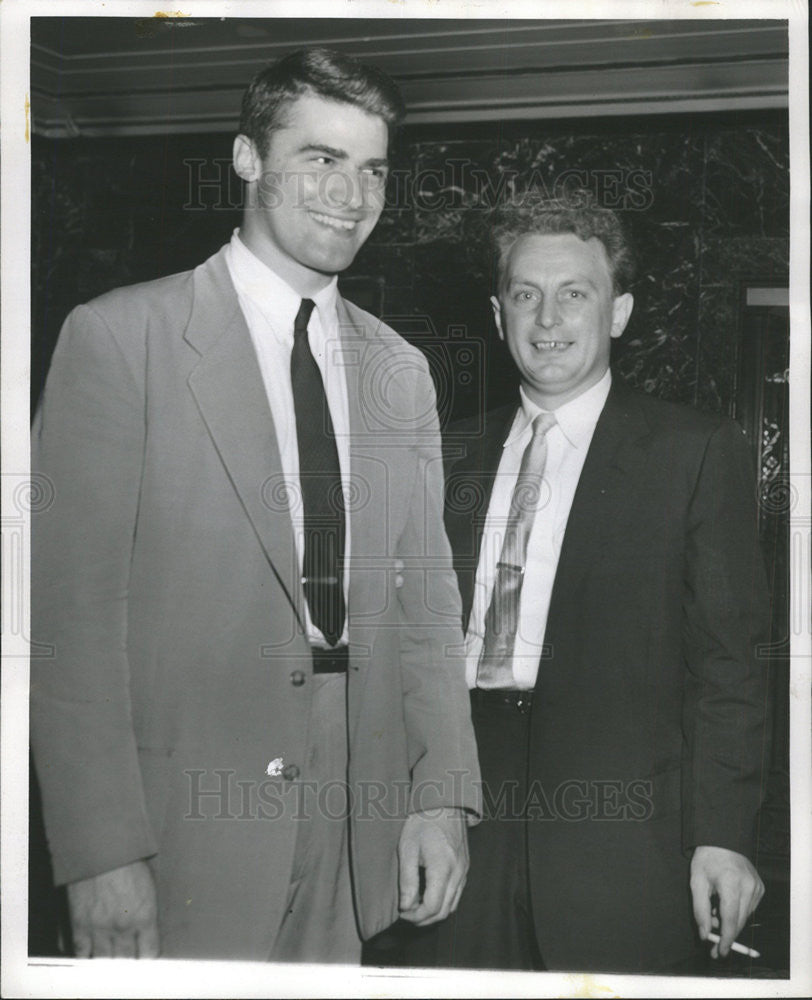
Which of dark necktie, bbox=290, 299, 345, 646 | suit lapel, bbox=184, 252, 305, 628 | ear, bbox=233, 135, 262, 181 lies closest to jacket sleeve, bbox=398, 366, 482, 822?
dark necktie, bbox=290, 299, 345, 646

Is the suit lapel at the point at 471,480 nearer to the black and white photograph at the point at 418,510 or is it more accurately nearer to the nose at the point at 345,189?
the black and white photograph at the point at 418,510

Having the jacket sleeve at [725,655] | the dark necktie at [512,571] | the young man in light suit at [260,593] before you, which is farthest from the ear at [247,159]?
the jacket sleeve at [725,655]

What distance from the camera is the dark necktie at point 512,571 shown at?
2.01 metres

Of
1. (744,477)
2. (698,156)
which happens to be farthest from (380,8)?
(744,477)

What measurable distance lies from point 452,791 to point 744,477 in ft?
2.93

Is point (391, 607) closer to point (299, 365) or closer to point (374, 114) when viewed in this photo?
point (299, 365)

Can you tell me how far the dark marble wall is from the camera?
204 centimetres

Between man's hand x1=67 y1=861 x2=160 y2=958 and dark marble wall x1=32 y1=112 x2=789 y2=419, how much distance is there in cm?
106

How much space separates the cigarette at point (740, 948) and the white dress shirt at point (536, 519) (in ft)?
2.12

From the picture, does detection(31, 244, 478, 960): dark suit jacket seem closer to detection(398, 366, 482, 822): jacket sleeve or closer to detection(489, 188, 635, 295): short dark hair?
detection(398, 366, 482, 822): jacket sleeve

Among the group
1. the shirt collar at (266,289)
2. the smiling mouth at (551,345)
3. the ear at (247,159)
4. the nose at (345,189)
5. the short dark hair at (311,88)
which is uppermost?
the short dark hair at (311,88)

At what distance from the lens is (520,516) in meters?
2.04

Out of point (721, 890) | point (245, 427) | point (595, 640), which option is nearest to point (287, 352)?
point (245, 427)

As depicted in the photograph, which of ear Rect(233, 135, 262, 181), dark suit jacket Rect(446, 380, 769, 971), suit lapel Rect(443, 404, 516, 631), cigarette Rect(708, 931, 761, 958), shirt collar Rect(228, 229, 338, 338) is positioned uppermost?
ear Rect(233, 135, 262, 181)
